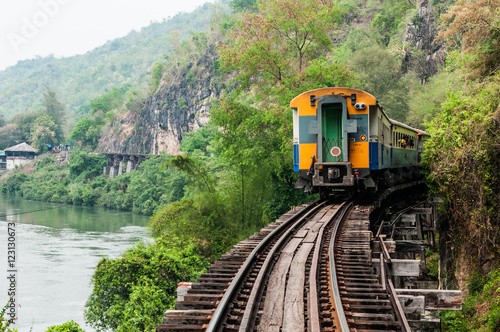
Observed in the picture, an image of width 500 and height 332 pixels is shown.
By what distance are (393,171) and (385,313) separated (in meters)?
11.6

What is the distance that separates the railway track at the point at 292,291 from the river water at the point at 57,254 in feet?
31.7

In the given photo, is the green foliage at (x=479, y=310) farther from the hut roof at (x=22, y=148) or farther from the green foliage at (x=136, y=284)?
the hut roof at (x=22, y=148)

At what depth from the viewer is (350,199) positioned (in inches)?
566

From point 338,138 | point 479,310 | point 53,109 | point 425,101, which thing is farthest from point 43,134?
point 479,310

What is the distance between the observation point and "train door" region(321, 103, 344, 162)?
42.9ft

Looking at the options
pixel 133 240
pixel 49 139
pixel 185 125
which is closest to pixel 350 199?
pixel 133 240

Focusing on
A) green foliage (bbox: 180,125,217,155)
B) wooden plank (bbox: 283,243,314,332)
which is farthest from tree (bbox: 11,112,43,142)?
wooden plank (bbox: 283,243,314,332)

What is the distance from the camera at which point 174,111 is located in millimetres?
67562

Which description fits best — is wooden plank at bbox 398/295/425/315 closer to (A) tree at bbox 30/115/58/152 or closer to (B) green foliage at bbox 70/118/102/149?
(B) green foliage at bbox 70/118/102/149

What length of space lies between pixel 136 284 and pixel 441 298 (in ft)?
34.9

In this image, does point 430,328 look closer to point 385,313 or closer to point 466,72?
point 385,313

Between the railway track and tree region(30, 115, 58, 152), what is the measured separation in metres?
81.0

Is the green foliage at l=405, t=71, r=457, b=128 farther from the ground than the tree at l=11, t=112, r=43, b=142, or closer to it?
closer to it

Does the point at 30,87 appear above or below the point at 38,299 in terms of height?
above
